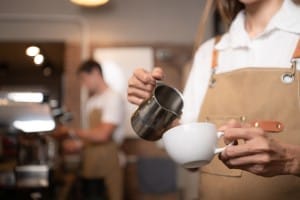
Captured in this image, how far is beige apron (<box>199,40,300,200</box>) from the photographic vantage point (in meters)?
0.51

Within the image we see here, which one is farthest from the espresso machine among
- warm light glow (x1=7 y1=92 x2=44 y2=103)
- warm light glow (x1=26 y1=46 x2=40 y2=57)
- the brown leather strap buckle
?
the brown leather strap buckle

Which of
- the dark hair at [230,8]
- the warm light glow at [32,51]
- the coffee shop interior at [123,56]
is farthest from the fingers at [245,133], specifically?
the coffee shop interior at [123,56]

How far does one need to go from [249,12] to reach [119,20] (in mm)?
1140

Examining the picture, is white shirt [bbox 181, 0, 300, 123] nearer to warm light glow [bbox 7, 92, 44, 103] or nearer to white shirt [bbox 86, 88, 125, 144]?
warm light glow [bbox 7, 92, 44, 103]

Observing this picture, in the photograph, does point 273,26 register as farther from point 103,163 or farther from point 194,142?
point 103,163

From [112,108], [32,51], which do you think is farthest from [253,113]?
[112,108]

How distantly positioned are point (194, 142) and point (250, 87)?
0.19 m

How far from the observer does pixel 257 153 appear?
369 millimetres

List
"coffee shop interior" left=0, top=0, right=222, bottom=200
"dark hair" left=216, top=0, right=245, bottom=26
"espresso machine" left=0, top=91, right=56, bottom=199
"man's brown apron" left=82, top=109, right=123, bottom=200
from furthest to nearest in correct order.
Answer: "man's brown apron" left=82, top=109, right=123, bottom=200 → "coffee shop interior" left=0, top=0, right=222, bottom=200 → "espresso machine" left=0, top=91, right=56, bottom=199 → "dark hair" left=216, top=0, right=245, bottom=26

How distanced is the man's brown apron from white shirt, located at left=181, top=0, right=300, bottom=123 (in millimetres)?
894

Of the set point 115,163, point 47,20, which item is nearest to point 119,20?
point 47,20

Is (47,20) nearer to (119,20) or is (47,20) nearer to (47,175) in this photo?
(119,20)

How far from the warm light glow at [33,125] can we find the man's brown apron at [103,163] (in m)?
0.66

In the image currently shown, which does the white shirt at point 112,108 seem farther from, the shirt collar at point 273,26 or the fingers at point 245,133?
the fingers at point 245,133
